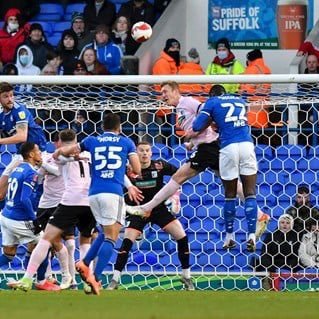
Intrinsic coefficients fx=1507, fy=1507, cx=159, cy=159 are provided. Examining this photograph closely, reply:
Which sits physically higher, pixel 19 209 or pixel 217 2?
pixel 217 2

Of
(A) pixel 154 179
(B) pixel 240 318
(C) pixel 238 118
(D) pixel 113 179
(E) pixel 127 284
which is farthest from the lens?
(E) pixel 127 284

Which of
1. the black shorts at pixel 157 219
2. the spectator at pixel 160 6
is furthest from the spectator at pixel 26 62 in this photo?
the black shorts at pixel 157 219

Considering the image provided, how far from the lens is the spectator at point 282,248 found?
18.7 meters

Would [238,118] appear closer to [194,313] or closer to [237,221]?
[237,221]

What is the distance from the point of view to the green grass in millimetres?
11562

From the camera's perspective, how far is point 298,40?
24125 mm

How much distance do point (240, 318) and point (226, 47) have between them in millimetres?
11023

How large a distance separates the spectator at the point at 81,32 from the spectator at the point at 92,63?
1038 mm

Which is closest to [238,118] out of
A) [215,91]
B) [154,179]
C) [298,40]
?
[215,91]

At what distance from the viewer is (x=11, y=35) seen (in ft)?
76.8

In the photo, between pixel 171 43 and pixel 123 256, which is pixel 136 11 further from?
pixel 123 256

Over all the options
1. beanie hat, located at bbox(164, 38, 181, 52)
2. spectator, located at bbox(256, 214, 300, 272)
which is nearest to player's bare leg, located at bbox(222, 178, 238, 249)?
spectator, located at bbox(256, 214, 300, 272)

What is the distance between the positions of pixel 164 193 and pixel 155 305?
Result: 4407 millimetres

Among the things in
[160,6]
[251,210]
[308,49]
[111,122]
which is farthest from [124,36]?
[111,122]
